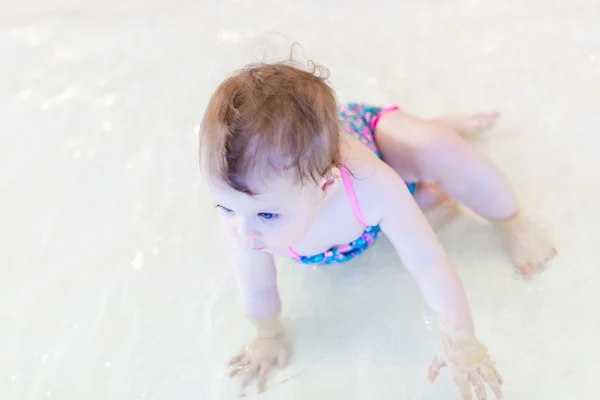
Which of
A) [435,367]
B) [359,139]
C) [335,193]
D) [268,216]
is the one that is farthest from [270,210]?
[435,367]

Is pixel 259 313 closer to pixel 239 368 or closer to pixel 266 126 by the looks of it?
pixel 239 368

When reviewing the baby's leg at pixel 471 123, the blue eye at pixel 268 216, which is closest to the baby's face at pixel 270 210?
the blue eye at pixel 268 216

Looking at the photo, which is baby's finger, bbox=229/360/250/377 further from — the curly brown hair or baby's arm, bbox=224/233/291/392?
the curly brown hair

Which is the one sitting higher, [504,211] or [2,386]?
[504,211]

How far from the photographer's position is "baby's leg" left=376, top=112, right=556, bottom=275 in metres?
0.94

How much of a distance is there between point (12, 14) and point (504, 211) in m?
1.20

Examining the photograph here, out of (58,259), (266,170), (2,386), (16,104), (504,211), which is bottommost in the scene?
(2,386)

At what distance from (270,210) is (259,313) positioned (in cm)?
31

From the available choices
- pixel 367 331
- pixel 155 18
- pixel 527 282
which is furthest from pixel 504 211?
pixel 155 18

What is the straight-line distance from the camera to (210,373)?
3.31 feet

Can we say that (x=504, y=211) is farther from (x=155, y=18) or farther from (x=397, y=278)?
(x=155, y=18)

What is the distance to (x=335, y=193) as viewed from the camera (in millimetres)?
817

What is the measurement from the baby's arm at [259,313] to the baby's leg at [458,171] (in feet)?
0.80

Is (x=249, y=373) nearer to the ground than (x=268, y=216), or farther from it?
nearer to the ground
